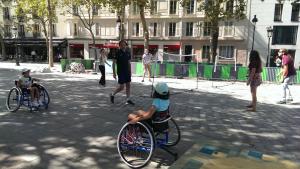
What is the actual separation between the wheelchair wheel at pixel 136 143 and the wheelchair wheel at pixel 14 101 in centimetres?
382

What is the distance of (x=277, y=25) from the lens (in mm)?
32688

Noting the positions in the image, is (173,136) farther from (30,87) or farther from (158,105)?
(30,87)

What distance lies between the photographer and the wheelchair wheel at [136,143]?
4155mm

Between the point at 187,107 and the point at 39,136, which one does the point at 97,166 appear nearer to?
the point at 39,136

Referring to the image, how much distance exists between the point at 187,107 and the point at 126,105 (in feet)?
5.94

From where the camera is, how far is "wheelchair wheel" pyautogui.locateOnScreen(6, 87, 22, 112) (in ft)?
23.1

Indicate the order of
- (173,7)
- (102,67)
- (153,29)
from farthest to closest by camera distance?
(153,29) < (173,7) < (102,67)

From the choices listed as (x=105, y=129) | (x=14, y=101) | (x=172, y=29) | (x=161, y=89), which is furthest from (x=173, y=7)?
(x=161, y=89)

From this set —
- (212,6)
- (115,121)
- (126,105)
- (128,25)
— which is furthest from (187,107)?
(128,25)

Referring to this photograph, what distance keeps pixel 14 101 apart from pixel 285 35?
106 feet

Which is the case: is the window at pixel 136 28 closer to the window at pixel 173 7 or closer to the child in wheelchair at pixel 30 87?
the window at pixel 173 7

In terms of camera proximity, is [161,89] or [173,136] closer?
[161,89]

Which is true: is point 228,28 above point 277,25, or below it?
below

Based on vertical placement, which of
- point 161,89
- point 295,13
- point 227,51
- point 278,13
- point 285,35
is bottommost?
point 161,89
